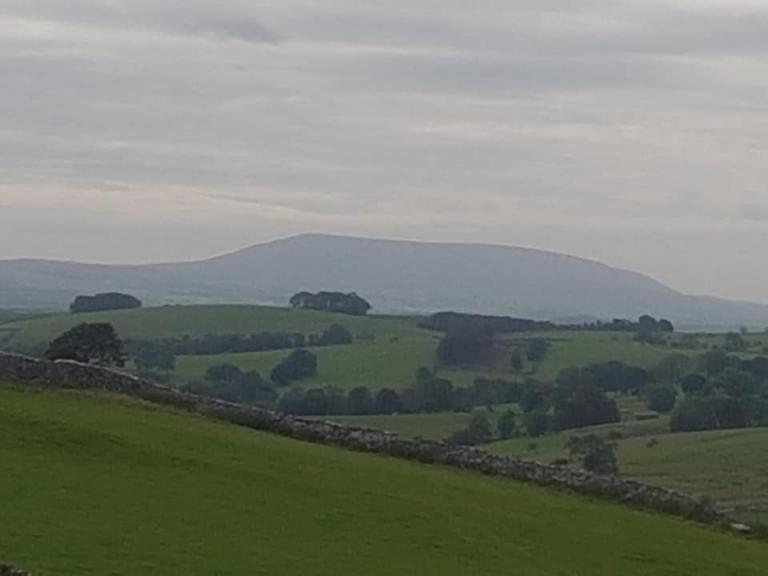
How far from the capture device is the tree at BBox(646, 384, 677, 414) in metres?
114

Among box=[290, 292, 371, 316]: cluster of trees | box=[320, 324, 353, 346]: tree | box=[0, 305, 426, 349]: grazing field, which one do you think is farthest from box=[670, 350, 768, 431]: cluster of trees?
box=[290, 292, 371, 316]: cluster of trees

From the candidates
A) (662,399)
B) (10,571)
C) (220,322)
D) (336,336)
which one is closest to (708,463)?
(662,399)

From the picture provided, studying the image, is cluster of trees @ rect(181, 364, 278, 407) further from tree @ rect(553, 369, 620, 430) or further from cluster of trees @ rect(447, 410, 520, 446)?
tree @ rect(553, 369, 620, 430)

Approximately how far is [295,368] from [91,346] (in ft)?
178

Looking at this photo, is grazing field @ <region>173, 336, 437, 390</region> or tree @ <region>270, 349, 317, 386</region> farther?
grazing field @ <region>173, 336, 437, 390</region>

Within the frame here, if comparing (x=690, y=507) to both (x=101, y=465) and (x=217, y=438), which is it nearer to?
(x=217, y=438)

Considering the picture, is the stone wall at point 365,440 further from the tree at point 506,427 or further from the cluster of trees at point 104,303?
the cluster of trees at point 104,303

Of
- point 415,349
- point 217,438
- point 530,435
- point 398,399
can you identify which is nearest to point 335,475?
point 217,438

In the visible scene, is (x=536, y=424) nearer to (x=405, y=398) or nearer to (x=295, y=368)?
(x=405, y=398)

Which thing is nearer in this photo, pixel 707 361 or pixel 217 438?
pixel 217 438

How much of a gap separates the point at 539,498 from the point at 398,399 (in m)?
79.0

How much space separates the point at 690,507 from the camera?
32031 mm

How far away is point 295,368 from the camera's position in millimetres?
119375

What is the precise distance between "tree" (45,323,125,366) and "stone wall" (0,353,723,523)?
26.0 m
